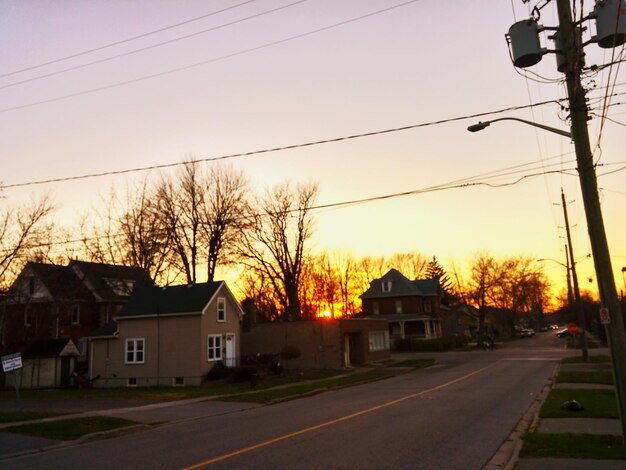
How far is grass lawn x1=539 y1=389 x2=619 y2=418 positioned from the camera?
13.3 meters

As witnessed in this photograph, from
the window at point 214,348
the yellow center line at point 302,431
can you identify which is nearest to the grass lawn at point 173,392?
the window at point 214,348

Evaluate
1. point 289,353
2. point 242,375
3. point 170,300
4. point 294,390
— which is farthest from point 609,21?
point 170,300

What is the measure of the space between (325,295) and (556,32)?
68.4 meters

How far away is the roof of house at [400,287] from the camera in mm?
70600

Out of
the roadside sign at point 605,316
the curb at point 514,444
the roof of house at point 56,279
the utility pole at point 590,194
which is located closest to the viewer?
the curb at point 514,444

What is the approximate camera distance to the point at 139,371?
36812mm

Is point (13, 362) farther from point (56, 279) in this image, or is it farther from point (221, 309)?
point (56, 279)

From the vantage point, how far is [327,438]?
11.7 metres

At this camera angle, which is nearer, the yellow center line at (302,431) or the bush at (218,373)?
the yellow center line at (302,431)

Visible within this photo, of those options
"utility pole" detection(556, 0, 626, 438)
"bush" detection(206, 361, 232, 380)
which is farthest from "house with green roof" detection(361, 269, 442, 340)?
"utility pole" detection(556, 0, 626, 438)

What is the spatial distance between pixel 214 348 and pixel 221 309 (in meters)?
2.86

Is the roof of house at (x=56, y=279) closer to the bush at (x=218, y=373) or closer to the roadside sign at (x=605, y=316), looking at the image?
the bush at (x=218, y=373)

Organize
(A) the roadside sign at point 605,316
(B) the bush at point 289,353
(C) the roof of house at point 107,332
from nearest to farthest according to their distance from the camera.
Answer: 1. (A) the roadside sign at point 605,316
2. (C) the roof of house at point 107,332
3. (B) the bush at point 289,353

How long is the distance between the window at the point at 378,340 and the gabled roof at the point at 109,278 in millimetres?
21233
